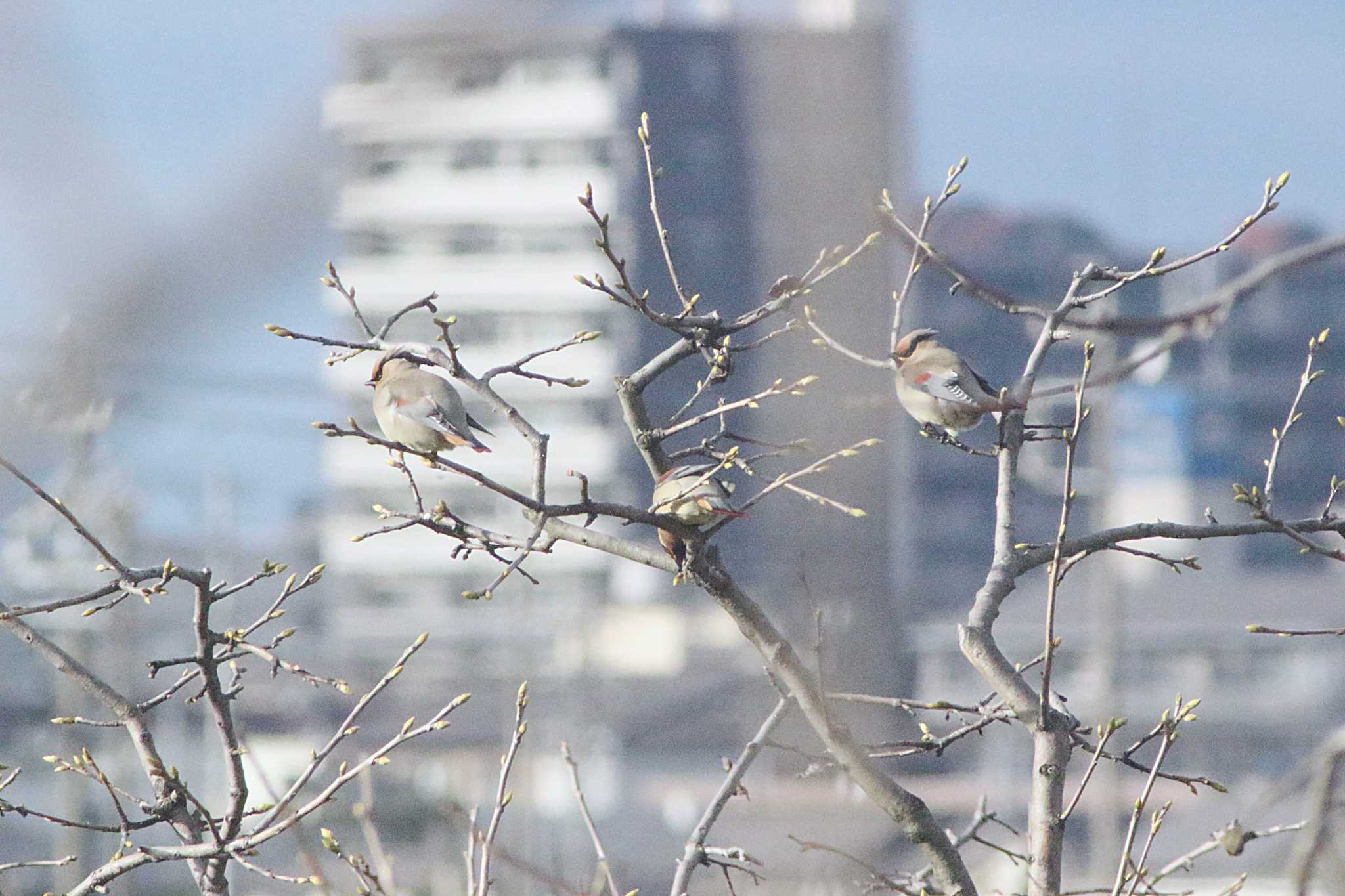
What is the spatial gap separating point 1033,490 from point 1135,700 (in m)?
19.9

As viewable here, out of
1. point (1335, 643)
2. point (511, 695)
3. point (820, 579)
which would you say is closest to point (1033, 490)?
point (1335, 643)

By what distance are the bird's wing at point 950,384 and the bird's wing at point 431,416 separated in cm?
99

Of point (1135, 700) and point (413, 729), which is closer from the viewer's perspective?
point (413, 729)

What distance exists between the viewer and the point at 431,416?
3.40 meters

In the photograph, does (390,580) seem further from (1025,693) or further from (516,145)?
(1025,693)

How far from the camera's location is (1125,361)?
2.96m

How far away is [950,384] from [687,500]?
1238 mm

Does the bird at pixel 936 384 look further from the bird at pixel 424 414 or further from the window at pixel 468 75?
the window at pixel 468 75

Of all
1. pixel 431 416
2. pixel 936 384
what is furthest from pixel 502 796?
pixel 936 384

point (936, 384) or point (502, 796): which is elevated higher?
point (936, 384)

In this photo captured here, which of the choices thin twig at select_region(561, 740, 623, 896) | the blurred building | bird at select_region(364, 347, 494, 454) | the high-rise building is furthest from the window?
the blurred building

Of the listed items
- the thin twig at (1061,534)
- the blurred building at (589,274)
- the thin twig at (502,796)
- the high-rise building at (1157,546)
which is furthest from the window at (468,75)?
the blurred building at (589,274)

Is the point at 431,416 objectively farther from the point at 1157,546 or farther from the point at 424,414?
the point at 1157,546

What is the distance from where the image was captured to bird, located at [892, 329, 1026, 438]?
370cm
